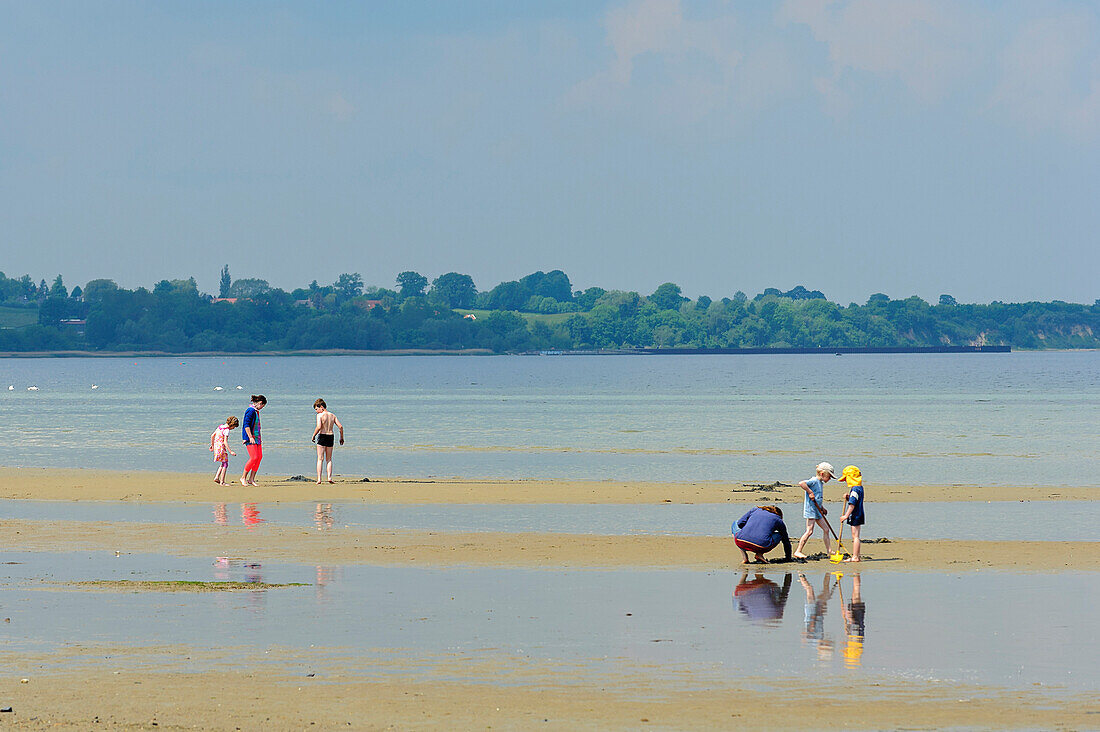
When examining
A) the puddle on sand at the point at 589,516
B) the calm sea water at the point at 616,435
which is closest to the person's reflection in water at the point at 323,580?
the puddle on sand at the point at 589,516

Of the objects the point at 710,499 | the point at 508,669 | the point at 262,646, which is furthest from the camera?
the point at 710,499

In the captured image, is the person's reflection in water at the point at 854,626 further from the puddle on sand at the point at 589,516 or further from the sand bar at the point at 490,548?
the puddle on sand at the point at 589,516

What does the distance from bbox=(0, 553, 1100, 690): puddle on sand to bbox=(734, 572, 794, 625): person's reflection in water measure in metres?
0.03

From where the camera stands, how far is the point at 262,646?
1191 cm

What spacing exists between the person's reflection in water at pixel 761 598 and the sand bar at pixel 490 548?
1265 mm

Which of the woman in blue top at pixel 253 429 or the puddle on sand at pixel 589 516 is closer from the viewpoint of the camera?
the puddle on sand at pixel 589 516

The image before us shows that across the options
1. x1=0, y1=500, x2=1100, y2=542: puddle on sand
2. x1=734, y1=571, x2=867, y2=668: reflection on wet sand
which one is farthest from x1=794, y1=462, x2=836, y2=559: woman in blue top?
x1=0, y1=500, x2=1100, y2=542: puddle on sand

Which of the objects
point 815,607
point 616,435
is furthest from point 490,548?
point 616,435

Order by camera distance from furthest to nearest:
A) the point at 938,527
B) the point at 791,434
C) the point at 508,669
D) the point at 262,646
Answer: the point at 791,434
the point at 938,527
the point at 262,646
the point at 508,669

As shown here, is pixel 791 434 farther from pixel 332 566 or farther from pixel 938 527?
pixel 332 566

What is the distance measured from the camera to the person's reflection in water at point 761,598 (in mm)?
13523

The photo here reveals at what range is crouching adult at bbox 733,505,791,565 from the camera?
17.0 meters

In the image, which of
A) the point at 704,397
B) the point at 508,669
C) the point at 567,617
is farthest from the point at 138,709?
the point at 704,397

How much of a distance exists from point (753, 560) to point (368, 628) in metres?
6.65
